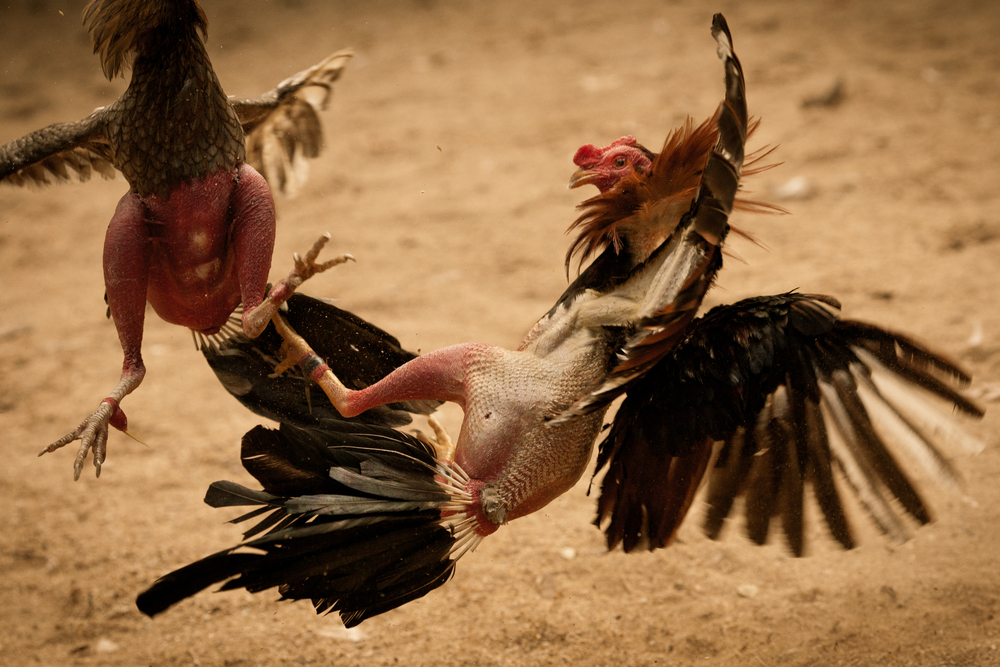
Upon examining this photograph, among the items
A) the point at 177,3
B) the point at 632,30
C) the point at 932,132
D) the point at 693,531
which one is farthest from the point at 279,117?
the point at 632,30

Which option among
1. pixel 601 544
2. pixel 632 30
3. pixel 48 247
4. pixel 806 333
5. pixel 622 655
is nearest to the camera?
pixel 806 333

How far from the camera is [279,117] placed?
285cm

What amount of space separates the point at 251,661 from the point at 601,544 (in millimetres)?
1378

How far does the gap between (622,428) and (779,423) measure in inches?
17.9

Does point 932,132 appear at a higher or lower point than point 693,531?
higher

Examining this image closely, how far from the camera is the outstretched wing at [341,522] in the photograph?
195 centimetres

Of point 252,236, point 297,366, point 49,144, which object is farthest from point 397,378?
point 49,144

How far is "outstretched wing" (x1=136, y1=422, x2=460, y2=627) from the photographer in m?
1.95

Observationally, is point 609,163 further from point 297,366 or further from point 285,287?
point 297,366

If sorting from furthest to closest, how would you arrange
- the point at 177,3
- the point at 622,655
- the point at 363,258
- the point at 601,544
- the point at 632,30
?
the point at 632,30, the point at 363,258, the point at 601,544, the point at 622,655, the point at 177,3

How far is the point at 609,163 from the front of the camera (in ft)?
7.66

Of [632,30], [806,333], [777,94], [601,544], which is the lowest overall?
[601,544]

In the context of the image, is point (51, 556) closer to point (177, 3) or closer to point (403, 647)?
point (403, 647)

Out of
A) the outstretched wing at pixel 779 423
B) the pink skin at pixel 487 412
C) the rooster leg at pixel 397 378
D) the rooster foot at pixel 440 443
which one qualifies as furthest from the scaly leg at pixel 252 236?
the outstretched wing at pixel 779 423
